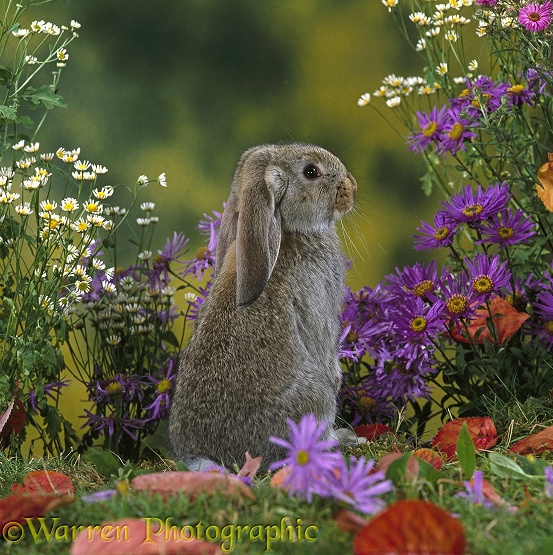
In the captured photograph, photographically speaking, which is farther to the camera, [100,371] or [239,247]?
[100,371]

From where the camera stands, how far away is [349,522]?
6.04ft

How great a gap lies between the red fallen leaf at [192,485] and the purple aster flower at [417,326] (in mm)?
1334

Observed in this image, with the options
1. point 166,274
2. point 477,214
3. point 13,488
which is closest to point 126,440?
point 166,274

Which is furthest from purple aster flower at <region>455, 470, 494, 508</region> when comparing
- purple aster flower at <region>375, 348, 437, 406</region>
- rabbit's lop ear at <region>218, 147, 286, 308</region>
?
purple aster flower at <region>375, 348, 437, 406</region>

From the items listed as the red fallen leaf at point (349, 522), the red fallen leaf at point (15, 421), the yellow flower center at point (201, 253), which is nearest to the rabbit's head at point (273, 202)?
the yellow flower center at point (201, 253)

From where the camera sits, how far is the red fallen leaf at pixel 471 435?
119 inches

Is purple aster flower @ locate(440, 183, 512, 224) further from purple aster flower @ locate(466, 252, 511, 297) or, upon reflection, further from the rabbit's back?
the rabbit's back

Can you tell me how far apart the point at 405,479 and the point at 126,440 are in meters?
2.05

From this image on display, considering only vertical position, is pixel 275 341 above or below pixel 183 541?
above

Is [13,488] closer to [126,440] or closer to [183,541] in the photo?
[183,541]

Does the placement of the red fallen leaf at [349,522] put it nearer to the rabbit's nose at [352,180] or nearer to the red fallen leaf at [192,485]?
the red fallen leaf at [192,485]

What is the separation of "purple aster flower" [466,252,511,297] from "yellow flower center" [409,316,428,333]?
0.74 ft

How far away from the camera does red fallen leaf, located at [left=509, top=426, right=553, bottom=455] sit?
292 centimetres

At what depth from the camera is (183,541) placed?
1839 mm
